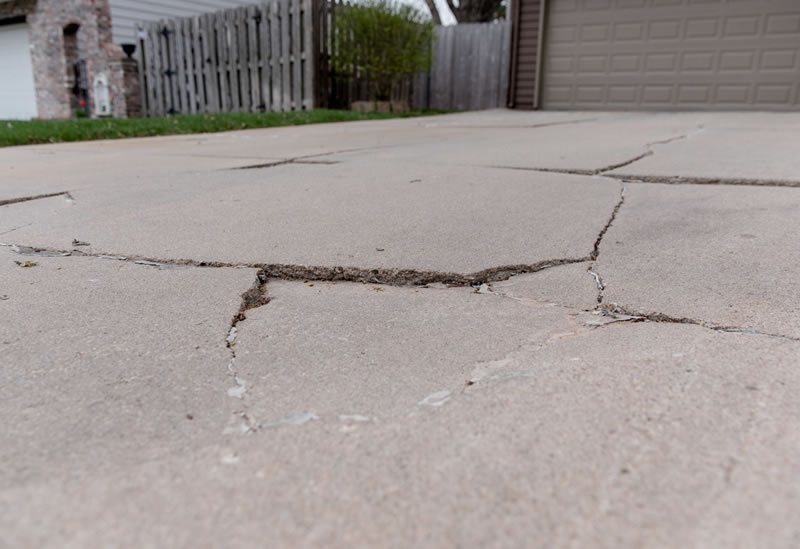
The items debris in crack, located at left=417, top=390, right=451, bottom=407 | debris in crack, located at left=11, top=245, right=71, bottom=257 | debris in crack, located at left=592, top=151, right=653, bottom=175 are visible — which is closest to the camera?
debris in crack, located at left=417, top=390, right=451, bottom=407

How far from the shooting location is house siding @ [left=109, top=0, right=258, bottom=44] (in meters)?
11.2

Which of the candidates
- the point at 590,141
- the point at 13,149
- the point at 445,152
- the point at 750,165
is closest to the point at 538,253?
the point at 750,165

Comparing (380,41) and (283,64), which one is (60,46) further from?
(380,41)

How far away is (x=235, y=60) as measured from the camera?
1029cm

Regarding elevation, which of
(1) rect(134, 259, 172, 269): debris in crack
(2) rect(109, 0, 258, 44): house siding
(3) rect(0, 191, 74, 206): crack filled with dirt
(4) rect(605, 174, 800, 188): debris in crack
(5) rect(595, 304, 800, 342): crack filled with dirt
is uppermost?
(2) rect(109, 0, 258, 44): house siding

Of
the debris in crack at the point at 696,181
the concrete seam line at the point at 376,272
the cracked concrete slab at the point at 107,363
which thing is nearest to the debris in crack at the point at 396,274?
the concrete seam line at the point at 376,272

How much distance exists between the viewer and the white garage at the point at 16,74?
12180mm

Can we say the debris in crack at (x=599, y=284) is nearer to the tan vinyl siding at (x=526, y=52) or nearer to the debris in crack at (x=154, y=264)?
the debris in crack at (x=154, y=264)

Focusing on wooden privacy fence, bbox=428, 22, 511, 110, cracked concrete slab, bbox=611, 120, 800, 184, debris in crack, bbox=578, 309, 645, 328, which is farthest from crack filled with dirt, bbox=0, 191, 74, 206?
wooden privacy fence, bbox=428, 22, 511, 110

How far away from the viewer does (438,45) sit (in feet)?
35.4

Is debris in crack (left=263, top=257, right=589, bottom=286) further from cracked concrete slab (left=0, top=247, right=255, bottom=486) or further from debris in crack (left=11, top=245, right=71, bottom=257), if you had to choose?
debris in crack (left=11, top=245, right=71, bottom=257)

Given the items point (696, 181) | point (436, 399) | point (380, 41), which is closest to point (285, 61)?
point (380, 41)

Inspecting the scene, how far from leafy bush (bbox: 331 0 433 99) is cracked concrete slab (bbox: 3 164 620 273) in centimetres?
719

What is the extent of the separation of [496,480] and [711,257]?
1211 mm
